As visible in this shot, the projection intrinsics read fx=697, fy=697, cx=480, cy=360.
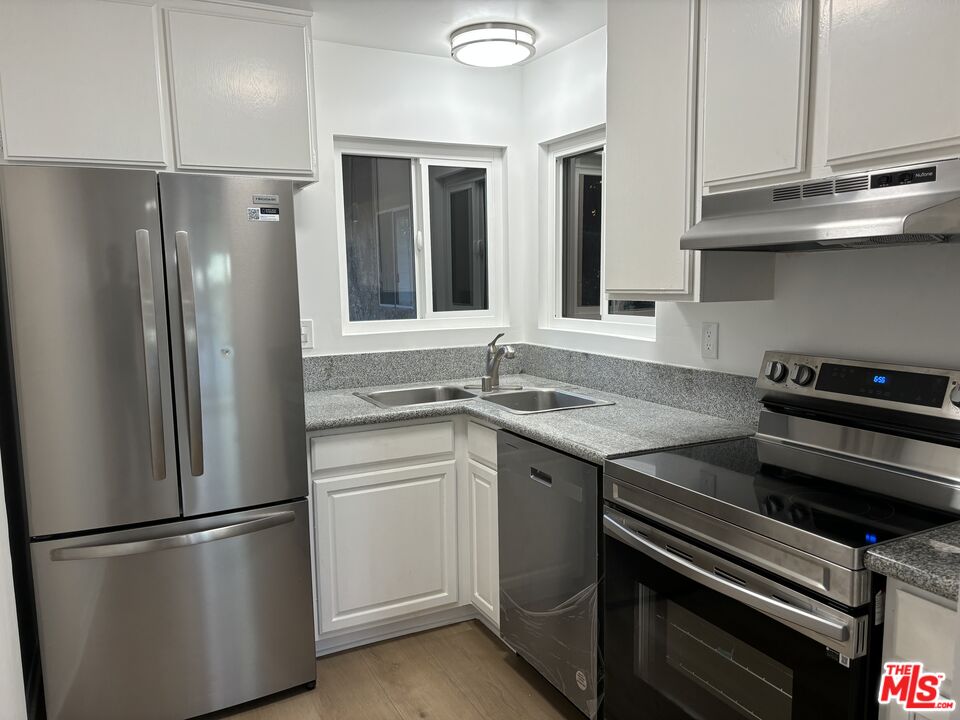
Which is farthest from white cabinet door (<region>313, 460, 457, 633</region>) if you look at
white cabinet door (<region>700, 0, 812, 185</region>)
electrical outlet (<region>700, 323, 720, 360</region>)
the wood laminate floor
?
white cabinet door (<region>700, 0, 812, 185</region>)

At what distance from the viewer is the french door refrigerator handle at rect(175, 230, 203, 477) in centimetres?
201

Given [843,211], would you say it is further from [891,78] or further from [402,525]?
[402,525]

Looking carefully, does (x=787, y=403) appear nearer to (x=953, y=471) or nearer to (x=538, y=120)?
(x=953, y=471)

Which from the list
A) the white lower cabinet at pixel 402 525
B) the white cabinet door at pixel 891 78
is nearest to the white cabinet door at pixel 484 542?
the white lower cabinet at pixel 402 525

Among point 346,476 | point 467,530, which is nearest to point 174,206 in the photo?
point 346,476

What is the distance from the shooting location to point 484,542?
8.32ft

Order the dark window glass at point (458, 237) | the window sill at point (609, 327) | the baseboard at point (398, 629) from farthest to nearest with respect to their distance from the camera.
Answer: the dark window glass at point (458, 237) < the window sill at point (609, 327) < the baseboard at point (398, 629)

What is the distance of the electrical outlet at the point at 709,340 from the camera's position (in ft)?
7.47

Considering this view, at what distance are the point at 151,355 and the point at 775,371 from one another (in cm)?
177

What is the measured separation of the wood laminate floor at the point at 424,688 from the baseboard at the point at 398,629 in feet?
0.09

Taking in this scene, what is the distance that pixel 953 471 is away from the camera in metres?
1.51

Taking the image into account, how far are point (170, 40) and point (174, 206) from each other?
63 centimetres

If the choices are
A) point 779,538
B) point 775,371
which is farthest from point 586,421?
point 779,538

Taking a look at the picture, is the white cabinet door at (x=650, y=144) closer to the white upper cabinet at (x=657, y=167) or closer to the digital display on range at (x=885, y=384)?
the white upper cabinet at (x=657, y=167)
